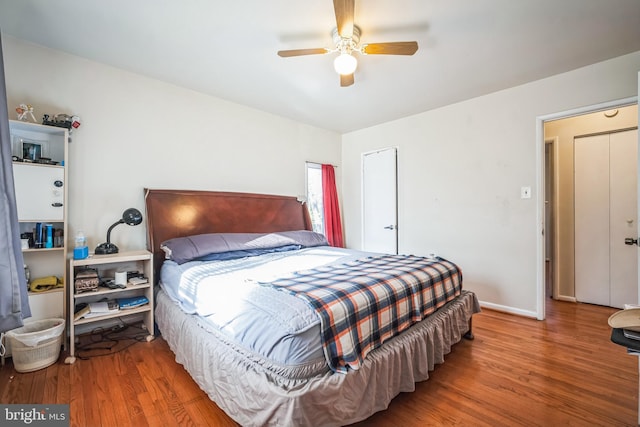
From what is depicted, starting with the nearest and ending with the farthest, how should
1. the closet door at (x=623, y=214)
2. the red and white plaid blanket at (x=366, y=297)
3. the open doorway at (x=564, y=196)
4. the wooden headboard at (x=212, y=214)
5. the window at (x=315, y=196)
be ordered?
the red and white plaid blanket at (x=366, y=297)
the wooden headboard at (x=212, y=214)
the closet door at (x=623, y=214)
the open doorway at (x=564, y=196)
the window at (x=315, y=196)

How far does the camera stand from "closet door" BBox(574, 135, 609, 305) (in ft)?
10.8

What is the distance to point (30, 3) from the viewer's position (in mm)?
1856

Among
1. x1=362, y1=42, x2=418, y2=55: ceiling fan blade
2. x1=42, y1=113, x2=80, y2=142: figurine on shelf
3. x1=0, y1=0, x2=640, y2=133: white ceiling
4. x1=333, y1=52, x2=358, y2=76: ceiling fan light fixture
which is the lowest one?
x1=42, y1=113, x2=80, y2=142: figurine on shelf

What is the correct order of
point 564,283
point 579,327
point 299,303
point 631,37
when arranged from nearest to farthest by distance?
point 299,303 → point 631,37 → point 579,327 → point 564,283

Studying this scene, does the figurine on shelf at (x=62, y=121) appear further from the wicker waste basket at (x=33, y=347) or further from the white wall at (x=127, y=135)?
the wicker waste basket at (x=33, y=347)

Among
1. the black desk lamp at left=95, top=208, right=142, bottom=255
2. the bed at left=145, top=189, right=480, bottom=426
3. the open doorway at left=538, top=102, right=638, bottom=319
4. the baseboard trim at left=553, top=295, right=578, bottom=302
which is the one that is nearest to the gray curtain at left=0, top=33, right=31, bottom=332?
the black desk lamp at left=95, top=208, right=142, bottom=255

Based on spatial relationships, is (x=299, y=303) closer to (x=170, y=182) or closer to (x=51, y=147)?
(x=170, y=182)

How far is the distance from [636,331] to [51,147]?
152 inches

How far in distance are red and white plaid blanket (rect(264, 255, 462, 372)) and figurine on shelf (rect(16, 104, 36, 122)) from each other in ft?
7.72

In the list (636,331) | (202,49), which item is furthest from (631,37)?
(202,49)

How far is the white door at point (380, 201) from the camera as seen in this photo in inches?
164

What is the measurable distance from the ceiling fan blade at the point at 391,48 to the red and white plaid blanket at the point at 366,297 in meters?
1.57

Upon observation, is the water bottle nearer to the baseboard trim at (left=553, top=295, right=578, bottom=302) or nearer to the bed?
the bed

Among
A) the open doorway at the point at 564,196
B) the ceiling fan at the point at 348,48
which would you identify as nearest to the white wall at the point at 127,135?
the ceiling fan at the point at 348,48
